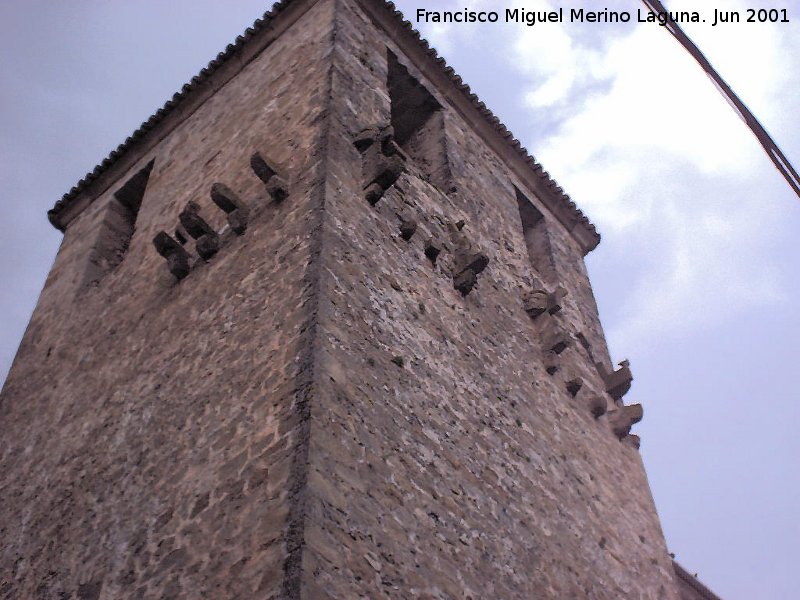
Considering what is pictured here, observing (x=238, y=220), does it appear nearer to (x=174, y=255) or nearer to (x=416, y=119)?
(x=174, y=255)

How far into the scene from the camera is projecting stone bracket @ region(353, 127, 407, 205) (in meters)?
6.73

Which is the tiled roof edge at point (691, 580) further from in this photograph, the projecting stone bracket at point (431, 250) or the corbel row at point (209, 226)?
the corbel row at point (209, 226)

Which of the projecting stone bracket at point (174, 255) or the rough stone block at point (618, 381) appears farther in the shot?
the rough stone block at point (618, 381)

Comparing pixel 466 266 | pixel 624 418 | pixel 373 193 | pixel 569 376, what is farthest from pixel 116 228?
pixel 624 418

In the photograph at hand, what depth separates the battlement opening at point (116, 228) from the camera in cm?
902

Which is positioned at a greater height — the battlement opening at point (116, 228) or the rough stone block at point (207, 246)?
the battlement opening at point (116, 228)

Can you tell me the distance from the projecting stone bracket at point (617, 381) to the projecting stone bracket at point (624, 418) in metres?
0.26

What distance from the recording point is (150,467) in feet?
18.0

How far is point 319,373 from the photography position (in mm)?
4992

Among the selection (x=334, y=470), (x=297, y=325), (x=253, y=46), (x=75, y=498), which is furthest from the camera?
(x=253, y=46)

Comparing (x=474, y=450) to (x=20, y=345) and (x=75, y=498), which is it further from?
(x=20, y=345)

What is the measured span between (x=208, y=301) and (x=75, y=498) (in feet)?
4.98

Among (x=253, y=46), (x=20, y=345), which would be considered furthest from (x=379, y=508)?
(x=253, y=46)

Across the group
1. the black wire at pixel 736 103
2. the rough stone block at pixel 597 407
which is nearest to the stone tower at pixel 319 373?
the rough stone block at pixel 597 407
